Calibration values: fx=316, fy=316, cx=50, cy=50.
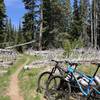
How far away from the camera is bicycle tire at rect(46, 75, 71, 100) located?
1090 cm

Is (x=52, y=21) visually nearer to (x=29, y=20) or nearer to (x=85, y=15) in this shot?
(x=29, y=20)

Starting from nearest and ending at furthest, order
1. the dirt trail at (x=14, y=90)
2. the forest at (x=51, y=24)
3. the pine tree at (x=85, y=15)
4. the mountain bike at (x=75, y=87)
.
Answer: the mountain bike at (x=75, y=87), the dirt trail at (x=14, y=90), the forest at (x=51, y=24), the pine tree at (x=85, y=15)

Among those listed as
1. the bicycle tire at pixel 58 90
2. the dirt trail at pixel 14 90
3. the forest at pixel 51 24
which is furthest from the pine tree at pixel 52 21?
the bicycle tire at pixel 58 90

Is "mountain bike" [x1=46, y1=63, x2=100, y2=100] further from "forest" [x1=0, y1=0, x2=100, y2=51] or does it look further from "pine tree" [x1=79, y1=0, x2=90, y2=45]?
"pine tree" [x1=79, y1=0, x2=90, y2=45]

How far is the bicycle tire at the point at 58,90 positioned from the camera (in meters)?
10.9

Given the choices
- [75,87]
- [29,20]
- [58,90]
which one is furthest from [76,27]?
[75,87]

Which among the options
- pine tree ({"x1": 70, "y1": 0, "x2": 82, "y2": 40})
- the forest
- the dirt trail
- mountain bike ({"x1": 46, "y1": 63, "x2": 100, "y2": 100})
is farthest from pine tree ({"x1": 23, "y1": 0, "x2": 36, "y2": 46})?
mountain bike ({"x1": 46, "y1": 63, "x2": 100, "y2": 100})

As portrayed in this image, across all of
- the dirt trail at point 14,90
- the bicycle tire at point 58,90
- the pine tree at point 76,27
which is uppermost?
the pine tree at point 76,27

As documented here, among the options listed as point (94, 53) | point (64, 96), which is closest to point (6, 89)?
point (64, 96)

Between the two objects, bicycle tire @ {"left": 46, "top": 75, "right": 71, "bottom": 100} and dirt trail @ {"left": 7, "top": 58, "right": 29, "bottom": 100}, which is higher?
bicycle tire @ {"left": 46, "top": 75, "right": 71, "bottom": 100}

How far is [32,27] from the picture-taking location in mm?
51062

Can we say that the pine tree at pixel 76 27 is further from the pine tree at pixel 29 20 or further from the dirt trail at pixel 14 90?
the dirt trail at pixel 14 90

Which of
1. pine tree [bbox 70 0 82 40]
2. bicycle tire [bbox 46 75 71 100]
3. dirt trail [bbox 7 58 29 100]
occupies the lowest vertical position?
dirt trail [bbox 7 58 29 100]

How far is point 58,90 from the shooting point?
37.9 feet
